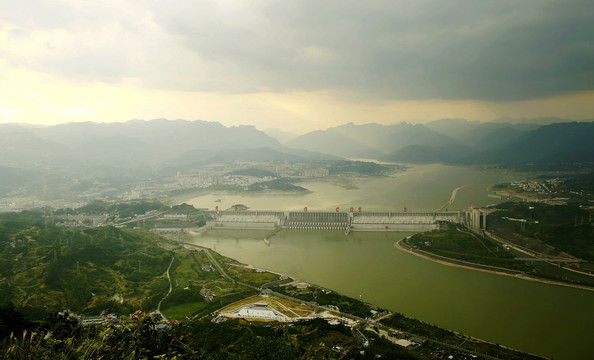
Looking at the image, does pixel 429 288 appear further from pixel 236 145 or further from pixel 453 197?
pixel 236 145

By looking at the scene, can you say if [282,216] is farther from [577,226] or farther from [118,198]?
[118,198]

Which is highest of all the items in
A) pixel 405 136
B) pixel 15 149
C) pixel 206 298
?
pixel 405 136

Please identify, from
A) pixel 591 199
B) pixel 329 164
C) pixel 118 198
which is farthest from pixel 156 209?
pixel 329 164

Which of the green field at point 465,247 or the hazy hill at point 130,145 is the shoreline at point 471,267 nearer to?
the green field at point 465,247

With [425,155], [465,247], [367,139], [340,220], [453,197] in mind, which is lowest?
[465,247]

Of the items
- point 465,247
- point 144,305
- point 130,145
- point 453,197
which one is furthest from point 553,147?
point 130,145

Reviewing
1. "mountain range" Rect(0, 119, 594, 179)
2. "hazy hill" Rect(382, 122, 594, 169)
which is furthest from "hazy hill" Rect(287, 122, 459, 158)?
"hazy hill" Rect(382, 122, 594, 169)

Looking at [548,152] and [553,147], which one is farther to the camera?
[553,147]
